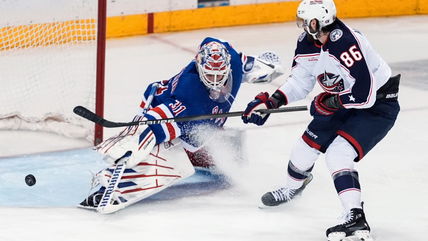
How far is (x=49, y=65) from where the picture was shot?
6379mm

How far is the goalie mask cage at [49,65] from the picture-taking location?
19.8 ft

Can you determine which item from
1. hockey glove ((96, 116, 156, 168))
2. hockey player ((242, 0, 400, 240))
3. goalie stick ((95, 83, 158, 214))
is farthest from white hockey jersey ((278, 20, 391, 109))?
goalie stick ((95, 83, 158, 214))

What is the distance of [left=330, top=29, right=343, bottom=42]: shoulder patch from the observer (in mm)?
4359

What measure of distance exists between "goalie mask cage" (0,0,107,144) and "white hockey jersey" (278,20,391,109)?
1.63m

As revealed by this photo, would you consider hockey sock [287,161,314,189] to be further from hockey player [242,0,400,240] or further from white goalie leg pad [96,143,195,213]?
white goalie leg pad [96,143,195,213]

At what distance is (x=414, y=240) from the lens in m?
4.46

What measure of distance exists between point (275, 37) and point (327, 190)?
3.26 metres

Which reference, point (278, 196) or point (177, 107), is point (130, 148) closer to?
point (177, 107)

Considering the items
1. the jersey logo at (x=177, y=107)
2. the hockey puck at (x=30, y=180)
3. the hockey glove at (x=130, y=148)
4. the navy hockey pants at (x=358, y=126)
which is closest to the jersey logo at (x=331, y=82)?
the navy hockey pants at (x=358, y=126)

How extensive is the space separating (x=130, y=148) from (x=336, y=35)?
1.04 meters

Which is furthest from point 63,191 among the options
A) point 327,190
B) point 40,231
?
point 327,190

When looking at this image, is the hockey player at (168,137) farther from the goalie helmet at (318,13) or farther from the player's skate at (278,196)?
the goalie helmet at (318,13)

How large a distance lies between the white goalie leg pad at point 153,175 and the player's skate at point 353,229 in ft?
2.97

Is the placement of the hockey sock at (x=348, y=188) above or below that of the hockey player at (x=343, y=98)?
below
